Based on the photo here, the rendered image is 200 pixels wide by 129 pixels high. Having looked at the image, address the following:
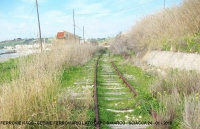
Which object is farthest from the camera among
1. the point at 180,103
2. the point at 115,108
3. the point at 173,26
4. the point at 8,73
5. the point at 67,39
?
the point at 67,39

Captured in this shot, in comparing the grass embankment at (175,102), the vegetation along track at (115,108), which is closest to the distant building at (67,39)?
the vegetation along track at (115,108)

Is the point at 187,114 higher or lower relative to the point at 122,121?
higher

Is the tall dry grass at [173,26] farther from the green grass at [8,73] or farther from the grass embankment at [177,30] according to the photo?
the green grass at [8,73]

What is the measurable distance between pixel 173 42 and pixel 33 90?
9.69 meters

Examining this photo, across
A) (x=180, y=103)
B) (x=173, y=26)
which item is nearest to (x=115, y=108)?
(x=180, y=103)

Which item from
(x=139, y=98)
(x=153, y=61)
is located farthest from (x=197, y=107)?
(x=153, y=61)

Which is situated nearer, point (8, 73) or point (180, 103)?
point (180, 103)

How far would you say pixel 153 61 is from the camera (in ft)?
44.8

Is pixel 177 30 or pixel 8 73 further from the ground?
pixel 177 30

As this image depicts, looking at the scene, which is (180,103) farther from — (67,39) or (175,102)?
(67,39)

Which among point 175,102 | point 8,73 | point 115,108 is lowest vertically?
point 115,108

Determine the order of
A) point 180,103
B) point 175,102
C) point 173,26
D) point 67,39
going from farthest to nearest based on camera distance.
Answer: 1. point 67,39
2. point 173,26
3. point 180,103
4. point 175,102

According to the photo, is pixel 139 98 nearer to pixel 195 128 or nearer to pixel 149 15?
pixel 195 128

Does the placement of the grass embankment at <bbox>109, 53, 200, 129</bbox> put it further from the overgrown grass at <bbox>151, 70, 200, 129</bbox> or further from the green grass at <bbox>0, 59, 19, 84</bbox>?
the green grass at <bbox>0, 59, 19, 84</bbox>
